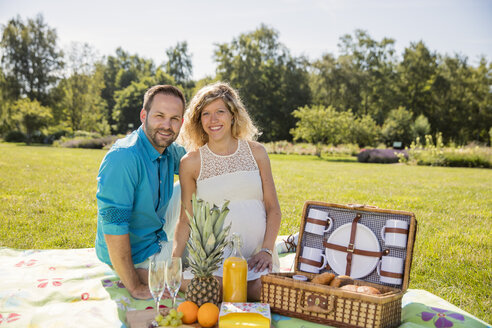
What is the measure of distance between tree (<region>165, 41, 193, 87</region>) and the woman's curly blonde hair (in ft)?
163

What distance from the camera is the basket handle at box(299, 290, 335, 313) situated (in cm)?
253

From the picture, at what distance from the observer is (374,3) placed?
31953mm

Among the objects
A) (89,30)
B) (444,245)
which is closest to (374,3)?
(89,30)

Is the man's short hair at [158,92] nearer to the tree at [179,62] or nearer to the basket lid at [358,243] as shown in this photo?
the basket lid at [358,243]

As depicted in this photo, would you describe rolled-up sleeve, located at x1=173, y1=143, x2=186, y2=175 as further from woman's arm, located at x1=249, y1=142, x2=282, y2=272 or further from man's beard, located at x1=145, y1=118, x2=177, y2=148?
woman's arm, located at x1=249, y1=142, x2=282, y2=272

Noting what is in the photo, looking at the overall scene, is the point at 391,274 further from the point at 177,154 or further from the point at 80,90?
the point at 80,90

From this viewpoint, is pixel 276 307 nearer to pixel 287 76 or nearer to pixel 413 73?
pixel 287 76

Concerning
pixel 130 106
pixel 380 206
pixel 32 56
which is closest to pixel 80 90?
pixel 130 106

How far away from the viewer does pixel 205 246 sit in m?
2.54

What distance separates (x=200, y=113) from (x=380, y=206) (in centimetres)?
574

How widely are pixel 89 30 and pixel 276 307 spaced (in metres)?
42.1

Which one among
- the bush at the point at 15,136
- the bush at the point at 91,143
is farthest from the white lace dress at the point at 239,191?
the bush at the point at 15,136

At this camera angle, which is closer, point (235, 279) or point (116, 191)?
point (235, 279)

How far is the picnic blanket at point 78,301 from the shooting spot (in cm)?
272
